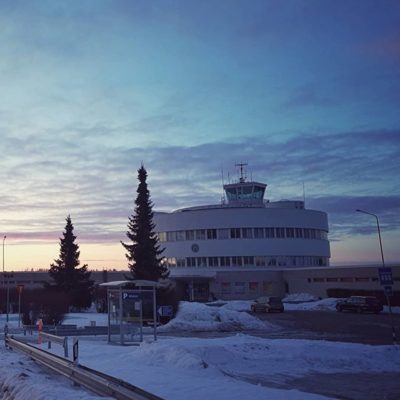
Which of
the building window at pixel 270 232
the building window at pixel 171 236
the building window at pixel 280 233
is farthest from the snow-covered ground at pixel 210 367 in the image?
the building window at pixel 171 236

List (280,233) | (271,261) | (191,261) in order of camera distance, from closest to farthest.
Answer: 1. (271,261)
2. (280,233)
3. (191,261)

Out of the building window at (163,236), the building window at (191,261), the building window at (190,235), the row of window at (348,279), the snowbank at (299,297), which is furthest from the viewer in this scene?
the building window at (163,236)

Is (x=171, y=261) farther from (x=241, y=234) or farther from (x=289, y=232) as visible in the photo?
(x=289, y=232)

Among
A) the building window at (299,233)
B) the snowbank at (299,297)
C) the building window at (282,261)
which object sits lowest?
the snowbank at (299,297)

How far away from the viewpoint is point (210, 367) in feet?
49.5

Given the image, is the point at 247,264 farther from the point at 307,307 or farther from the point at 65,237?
the point at 65,237

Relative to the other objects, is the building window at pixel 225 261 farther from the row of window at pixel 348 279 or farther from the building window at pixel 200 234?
the row of window at pixel 348 279

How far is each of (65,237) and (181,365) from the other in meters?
45.3

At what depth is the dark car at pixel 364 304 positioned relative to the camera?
52844mm

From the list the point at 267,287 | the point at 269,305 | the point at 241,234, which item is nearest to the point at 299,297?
the point at 267,287

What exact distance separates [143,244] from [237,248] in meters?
40.5

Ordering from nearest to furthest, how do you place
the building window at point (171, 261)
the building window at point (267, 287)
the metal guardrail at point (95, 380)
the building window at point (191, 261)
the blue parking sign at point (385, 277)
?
the metal guardrail at point (95, 380)
the blue parking sign at point (385, 277)
the building window at point (267, 287)
the building window at point (191, 261)
the building window at point (171, 261)

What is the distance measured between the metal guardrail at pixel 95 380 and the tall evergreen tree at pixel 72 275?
40872 millimetres

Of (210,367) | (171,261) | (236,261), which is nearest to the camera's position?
(210,367)
